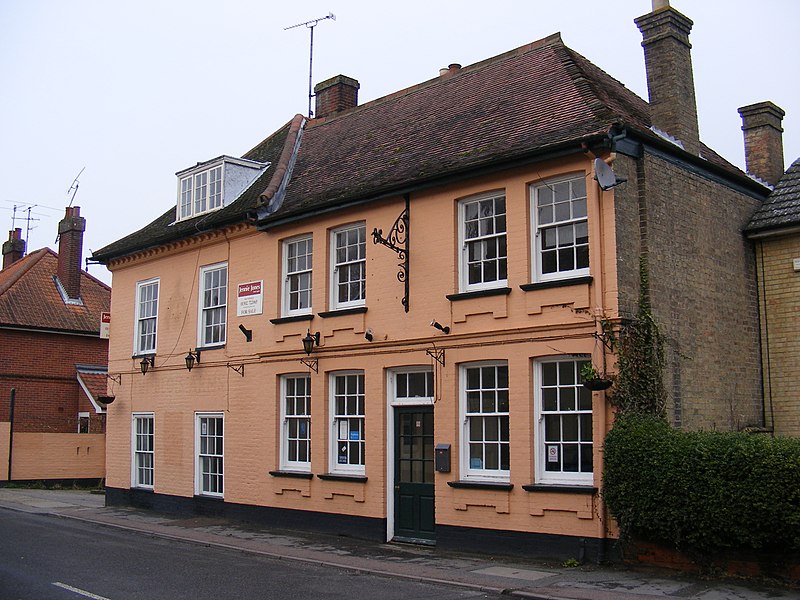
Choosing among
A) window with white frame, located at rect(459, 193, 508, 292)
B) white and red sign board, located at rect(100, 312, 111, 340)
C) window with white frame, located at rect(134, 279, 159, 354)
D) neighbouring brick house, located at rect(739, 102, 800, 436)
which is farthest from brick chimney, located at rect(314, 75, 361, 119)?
neighbouring brick house, located at rect(739, 102, 800, 436)

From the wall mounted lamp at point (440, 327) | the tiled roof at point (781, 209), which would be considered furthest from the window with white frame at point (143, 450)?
the tiled roof at point (781, 209)

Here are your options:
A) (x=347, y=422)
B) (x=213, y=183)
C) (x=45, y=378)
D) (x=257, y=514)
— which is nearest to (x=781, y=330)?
(x=347, y=422)

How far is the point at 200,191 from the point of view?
21.2 m

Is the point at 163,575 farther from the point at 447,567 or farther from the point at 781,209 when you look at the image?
the point at 781,209

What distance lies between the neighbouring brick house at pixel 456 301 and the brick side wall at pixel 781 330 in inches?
11.9

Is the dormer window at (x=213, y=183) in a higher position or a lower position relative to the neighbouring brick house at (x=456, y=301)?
higher

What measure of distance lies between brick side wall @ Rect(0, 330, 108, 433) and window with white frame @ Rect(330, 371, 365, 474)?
55.5 ft

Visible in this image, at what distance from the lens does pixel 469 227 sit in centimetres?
1464

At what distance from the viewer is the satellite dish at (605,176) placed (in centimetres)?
1216

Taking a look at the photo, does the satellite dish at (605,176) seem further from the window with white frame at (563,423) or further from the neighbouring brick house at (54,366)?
the neighbouring brick house at (54,366)

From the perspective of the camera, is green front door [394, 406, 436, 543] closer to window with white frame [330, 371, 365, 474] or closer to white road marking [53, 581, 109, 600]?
window with white frame [330, 371, 365, 474]

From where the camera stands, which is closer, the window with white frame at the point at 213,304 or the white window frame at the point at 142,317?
the window with white frame at the point at 213,304

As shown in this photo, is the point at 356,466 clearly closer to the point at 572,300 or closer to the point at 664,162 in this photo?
the point at 572,300

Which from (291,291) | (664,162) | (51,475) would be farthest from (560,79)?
(51,475)
